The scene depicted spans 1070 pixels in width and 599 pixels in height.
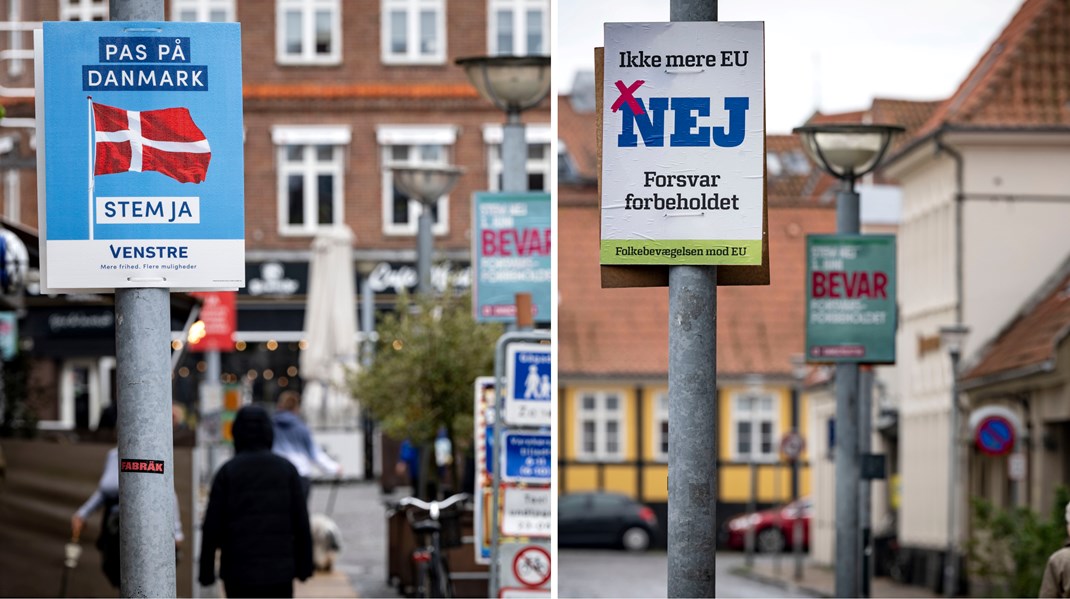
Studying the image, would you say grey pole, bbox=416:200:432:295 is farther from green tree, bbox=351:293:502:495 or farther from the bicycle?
the bicycle

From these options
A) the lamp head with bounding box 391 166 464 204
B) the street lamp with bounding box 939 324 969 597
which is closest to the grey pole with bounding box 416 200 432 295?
the lamp head with bounding box 391 166 464 204

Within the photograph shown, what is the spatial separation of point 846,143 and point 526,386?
16.8 feet

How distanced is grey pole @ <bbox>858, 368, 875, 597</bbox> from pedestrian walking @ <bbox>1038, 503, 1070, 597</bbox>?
20.7 ft

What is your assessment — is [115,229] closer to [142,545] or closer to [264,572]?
[142,545]

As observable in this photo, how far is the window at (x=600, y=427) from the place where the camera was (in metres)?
50.5

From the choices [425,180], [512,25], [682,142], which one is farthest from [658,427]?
[682,142]

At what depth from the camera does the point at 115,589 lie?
13.7 meters

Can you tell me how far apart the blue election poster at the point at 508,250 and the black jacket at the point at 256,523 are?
4.32 m

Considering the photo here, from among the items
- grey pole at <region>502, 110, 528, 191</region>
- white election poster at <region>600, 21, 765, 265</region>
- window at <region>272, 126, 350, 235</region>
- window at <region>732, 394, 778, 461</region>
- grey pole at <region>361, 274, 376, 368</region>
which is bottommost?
window at <region>732, 394, 778, 461</region>

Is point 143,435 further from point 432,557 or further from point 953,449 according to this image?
point 953,449

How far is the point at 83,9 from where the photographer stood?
40.2 metres

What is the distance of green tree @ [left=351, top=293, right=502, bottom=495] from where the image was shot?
18406mm

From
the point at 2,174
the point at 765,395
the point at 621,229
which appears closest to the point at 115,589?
the point at 621,229

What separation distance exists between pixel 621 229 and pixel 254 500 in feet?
14.4
